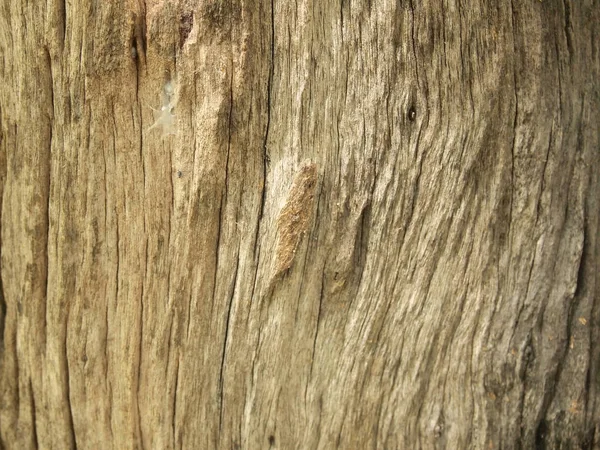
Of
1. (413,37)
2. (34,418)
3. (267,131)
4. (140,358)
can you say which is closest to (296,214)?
(267,131)

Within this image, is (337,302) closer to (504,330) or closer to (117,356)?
(504,330)

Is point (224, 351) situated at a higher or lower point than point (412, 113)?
lower

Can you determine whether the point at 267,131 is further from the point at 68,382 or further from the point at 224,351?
the point at 68,382

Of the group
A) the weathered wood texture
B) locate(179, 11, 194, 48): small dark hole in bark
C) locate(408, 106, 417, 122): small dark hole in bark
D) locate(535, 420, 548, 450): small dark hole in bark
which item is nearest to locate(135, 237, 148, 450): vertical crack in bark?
the weathered wood texture

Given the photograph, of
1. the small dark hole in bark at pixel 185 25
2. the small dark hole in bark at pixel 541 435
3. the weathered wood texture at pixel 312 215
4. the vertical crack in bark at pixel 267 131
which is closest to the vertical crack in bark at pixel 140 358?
the weathered wood texture at pixel 312 215

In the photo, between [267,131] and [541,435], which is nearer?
[267,131]

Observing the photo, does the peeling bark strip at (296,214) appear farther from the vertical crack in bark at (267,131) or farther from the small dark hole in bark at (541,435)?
the small dark hole in bark at (541,435)
